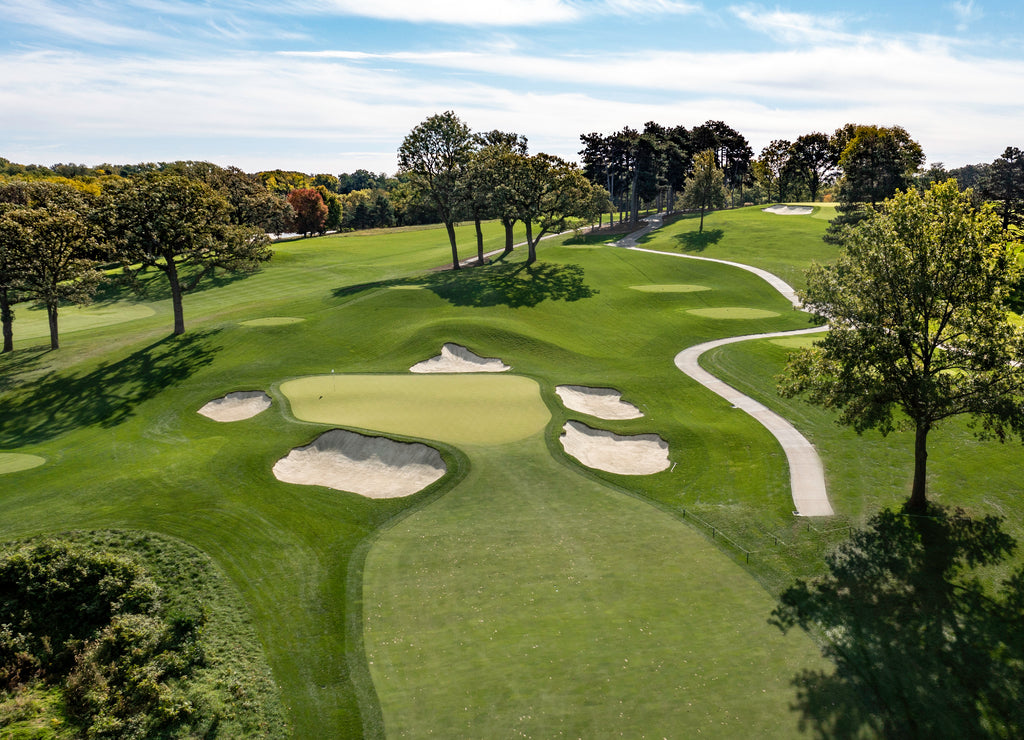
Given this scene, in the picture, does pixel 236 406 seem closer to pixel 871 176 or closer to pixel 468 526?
pixel 468 526

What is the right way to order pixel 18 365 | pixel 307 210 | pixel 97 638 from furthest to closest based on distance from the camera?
1. pixel 307 210
2. pixel 18 365
3. pixel 97 638

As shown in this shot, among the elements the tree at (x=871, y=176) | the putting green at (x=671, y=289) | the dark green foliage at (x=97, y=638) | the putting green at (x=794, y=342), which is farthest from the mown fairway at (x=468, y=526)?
the tree at (x=871, y=176)

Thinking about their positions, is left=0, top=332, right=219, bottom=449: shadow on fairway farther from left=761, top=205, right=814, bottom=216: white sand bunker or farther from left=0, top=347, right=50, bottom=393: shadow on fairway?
left=761, top=205, right=814, bottom=216: white sand bunker

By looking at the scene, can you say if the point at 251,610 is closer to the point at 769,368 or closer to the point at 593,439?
the point at 593,439

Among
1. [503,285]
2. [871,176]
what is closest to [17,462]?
[503,285]

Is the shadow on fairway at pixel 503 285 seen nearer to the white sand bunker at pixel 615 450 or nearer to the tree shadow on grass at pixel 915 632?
the white sand bunker at pixel 615 450

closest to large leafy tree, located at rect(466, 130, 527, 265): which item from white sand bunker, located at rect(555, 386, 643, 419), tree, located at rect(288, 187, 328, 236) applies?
white sand bunker, located at rect(555, 386, 643, 419)

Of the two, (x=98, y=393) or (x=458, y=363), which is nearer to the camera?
(x=98, y=393)

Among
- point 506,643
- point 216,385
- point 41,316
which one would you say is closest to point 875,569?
point 506,643
